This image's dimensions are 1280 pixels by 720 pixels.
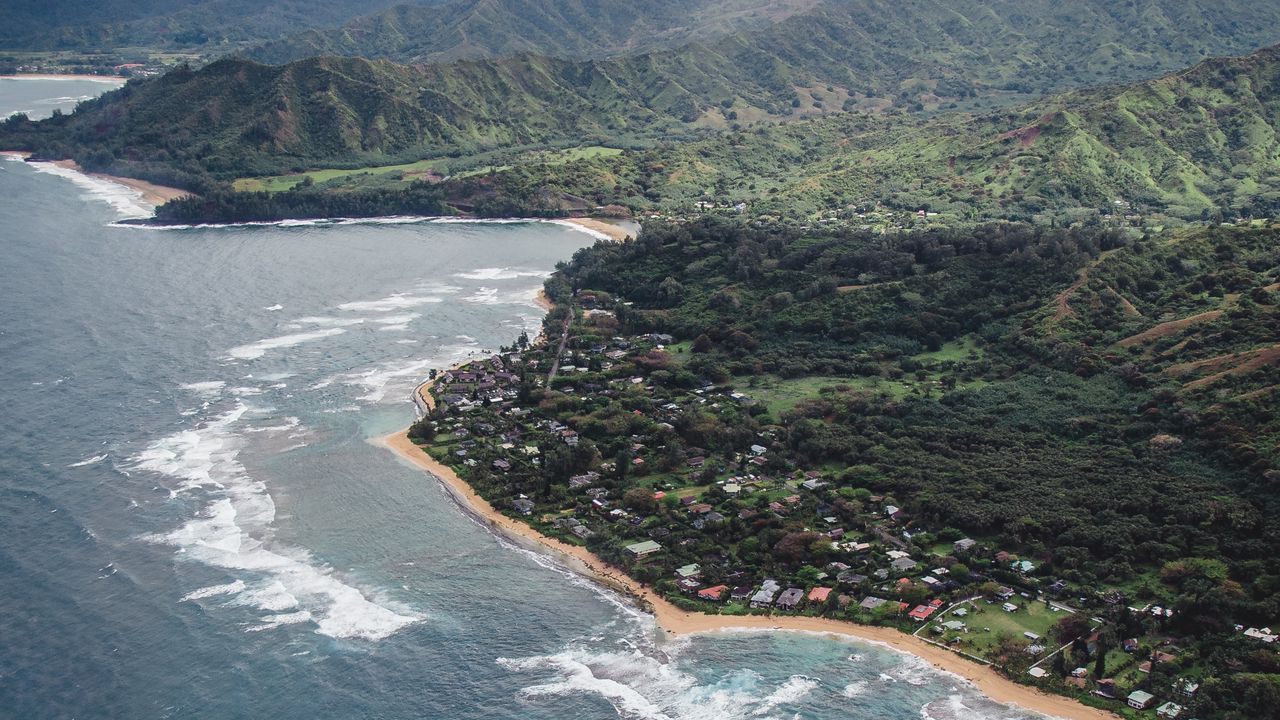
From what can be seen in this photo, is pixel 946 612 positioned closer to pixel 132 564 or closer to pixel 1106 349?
pixel 1106 349

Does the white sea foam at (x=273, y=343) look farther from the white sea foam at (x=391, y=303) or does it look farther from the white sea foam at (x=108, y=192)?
the white sea foam at (x=108, y=192)

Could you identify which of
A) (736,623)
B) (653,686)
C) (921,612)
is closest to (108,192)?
(736,623)

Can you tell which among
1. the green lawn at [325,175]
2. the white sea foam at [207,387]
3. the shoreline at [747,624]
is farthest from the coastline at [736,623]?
the green lawn at [325,175]

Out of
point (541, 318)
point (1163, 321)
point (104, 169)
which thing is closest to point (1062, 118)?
point (1163, 321)

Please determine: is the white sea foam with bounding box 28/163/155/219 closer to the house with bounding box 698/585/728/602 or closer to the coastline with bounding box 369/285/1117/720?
the coastline with bounding box 369/285/1117/720

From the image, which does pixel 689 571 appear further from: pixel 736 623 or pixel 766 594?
pixel 736 623

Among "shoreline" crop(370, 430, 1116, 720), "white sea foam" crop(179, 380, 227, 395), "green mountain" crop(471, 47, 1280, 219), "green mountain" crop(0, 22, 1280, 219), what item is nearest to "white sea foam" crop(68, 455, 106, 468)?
"white sea foam" crop(179, 380, 227, 395)
